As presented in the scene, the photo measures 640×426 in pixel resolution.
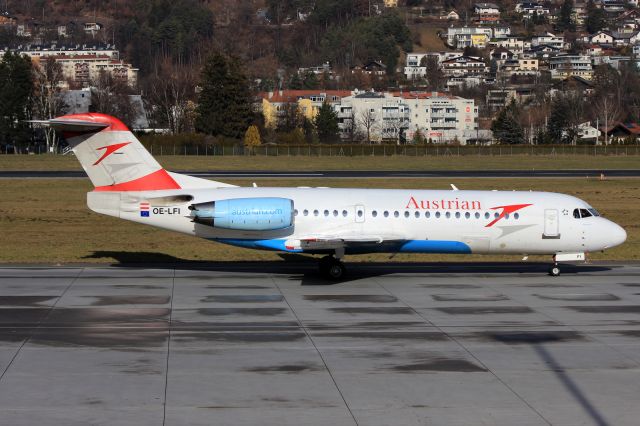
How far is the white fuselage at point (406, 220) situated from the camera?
31203 mm

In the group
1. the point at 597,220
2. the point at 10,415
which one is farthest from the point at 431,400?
the point at 597,220

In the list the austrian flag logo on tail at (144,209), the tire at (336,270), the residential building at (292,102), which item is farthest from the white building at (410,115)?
the austrian flag logo on tail at (144,209)

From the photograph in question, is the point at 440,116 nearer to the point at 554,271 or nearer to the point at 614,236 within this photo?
the point at 554,271

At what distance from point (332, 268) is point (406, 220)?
2751 mm

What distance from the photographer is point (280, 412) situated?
17.8m

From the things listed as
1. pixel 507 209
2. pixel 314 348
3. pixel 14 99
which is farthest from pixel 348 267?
pixel 14 99

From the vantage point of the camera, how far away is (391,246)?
31.8 meters

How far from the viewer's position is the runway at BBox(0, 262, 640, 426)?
17984 mm

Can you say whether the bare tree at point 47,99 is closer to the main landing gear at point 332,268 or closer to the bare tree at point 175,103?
the bare tree at point 175,103

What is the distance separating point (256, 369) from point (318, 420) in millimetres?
3447

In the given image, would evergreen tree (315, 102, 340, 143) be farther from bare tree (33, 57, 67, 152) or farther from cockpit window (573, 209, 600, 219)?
cockpit window (573, 209, 600, 219)

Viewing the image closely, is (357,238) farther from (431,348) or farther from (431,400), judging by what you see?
(431,400)

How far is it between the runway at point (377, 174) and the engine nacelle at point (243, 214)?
36.0 metres

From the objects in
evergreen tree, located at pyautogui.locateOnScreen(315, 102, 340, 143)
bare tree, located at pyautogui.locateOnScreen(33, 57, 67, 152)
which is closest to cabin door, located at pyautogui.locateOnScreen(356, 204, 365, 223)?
bare tree, located at pyautogui.locateOnScreen(33, 57, 67, 152)
